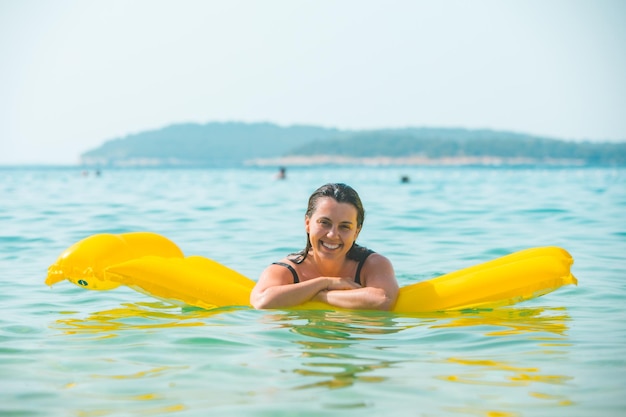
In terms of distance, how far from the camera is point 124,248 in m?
5.81

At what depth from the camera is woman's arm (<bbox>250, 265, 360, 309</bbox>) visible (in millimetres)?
4969

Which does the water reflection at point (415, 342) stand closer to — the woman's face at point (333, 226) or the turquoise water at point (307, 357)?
the turquoise water at point (307, 357)

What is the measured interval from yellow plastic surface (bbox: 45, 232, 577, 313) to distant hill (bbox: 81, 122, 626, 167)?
116173 mm

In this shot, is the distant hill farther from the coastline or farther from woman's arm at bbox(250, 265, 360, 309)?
woman's arm at bbox(250, 265, 360, 309)

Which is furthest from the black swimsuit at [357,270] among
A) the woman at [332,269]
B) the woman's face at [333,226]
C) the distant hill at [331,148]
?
the distant hill at [331,148]

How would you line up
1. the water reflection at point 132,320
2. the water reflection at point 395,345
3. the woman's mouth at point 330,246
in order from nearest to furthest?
the water reflection at point 395,345, the water reflection at point 132,320, the woman's mouth at point 330,246

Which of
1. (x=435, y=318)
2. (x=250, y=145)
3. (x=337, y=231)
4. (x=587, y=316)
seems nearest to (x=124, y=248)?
(x=337, y=231)

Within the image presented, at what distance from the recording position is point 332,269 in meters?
5.18

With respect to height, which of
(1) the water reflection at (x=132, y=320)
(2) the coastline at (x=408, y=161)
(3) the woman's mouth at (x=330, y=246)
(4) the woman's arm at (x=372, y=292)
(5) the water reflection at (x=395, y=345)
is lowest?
(1) the water reflection at (x=132, y=320)

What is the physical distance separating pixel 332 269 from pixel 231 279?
903 mm

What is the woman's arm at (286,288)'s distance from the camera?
4969 mm

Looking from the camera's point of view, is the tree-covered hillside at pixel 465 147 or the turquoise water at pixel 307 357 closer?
the turquoise water at pixel 307 357

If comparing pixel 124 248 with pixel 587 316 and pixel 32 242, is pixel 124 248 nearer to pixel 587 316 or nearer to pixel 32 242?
pixel 587 316

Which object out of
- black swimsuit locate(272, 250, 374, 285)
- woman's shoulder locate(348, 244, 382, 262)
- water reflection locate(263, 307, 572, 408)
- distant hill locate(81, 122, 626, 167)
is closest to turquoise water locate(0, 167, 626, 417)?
water reflection locate(263, 307, 572, 408)
